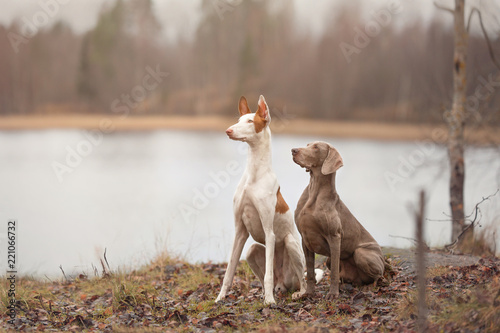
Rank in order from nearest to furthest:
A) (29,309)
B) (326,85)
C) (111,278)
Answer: (29,309), (111,278), (326,85)

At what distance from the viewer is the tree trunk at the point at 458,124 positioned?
8.31 meters

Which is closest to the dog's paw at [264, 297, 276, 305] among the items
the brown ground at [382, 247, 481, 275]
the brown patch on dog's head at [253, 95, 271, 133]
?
the brown patch on dog's head at [253, 95, 271, 133]

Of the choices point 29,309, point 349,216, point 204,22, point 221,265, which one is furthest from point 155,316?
point 204,22

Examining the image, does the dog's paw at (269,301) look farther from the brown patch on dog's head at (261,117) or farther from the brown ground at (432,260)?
the brown ground at (432,260)

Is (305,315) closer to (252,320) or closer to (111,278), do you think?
(252,320)

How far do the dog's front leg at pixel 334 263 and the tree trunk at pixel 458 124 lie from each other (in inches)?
144


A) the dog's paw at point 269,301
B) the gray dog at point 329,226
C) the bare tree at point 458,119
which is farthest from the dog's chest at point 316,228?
the bare tree at point 458,119

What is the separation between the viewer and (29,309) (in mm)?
5820

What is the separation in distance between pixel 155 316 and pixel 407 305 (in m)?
2.34

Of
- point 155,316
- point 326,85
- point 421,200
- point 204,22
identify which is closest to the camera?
point 421,200

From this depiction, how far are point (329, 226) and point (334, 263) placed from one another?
367 millimetres

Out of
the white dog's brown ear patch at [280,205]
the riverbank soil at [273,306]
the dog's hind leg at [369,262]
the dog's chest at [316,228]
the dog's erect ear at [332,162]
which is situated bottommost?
the riverbank soil at [273,306]

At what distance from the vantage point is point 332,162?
5.21m

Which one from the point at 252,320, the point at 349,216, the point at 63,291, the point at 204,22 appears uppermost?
the point at 204,22
